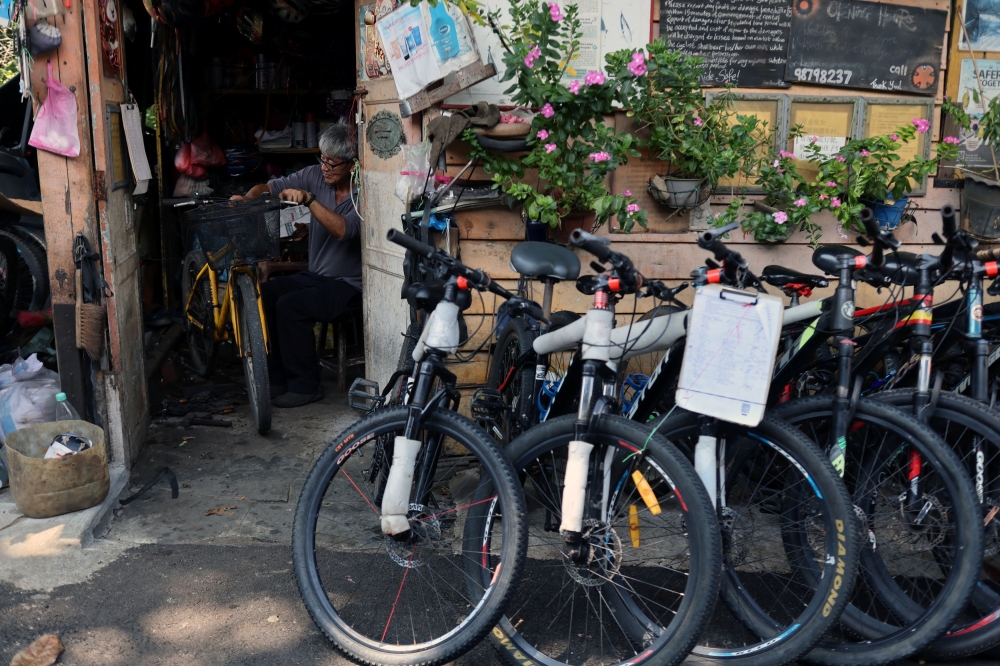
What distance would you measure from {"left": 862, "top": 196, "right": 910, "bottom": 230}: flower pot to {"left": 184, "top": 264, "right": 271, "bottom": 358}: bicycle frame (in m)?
3.40

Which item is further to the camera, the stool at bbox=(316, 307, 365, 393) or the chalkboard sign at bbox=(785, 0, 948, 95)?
the stool at bbox=(316, 307, 365, 393)

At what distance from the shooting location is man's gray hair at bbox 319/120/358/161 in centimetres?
539

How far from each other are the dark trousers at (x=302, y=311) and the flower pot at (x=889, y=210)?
10.2ft

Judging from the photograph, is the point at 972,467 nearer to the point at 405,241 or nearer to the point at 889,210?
the point at 889,210

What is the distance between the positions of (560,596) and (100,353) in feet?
8.06

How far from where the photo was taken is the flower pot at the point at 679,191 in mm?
4375

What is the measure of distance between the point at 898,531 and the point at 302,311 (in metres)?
3.78

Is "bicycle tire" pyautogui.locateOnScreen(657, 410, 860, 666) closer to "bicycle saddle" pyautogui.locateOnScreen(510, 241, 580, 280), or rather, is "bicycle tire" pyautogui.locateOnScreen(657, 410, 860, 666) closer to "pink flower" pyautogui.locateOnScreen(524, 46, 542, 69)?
"bicycle saddle" pyautogui.locateOnScreen(510, 241, 580, 280)

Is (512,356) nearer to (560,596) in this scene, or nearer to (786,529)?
(560,596)

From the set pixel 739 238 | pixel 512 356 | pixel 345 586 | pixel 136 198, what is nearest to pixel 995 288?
pixel 739 238

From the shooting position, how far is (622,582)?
319cm

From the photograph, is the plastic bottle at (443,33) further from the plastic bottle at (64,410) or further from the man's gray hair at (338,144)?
the plastic bottle at (64,410)

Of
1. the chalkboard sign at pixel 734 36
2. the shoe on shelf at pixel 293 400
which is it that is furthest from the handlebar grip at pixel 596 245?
the shoe on shelf at pixel 293 400

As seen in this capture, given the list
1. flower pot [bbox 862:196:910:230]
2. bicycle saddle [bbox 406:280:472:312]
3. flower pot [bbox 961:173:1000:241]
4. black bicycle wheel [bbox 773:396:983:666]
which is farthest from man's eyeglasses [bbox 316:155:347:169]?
flower pot [bbox 961:173:1000:241]
